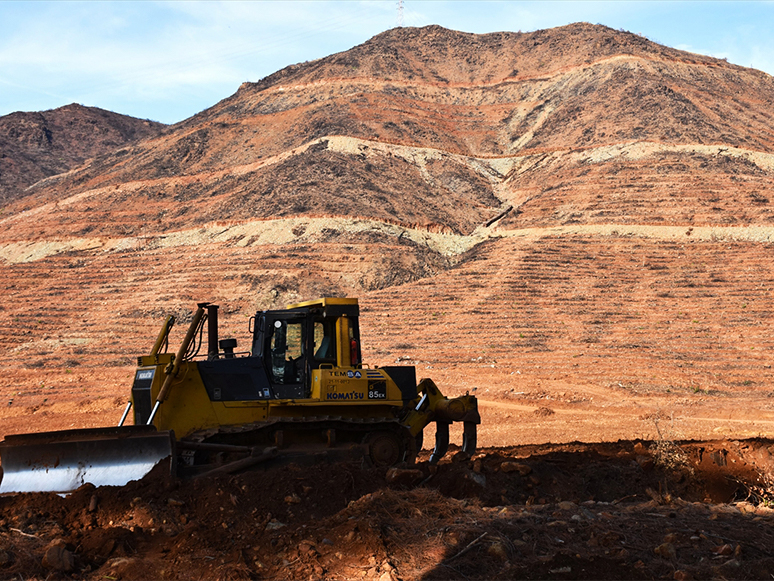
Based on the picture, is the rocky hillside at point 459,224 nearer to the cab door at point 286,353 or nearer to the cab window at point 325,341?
the cab window at point 325,341

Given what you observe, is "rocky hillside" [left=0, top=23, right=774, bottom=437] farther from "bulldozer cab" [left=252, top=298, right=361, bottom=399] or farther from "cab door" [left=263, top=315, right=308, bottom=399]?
"cab door" [left=263, top=315, right=308, bottom=399]

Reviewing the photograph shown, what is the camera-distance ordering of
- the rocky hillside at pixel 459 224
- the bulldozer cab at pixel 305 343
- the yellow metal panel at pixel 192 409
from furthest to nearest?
the rocky hillside at pixel 459 224 → the bulldozer cab at pixel 305 343 → the yellow metal panel at pixel 192 409

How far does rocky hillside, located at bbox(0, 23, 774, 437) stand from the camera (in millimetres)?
23641

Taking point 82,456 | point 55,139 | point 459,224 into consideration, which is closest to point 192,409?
point 82,456

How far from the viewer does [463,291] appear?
1116 inches

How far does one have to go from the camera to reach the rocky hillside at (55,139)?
68.9 m

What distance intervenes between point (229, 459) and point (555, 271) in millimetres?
23843

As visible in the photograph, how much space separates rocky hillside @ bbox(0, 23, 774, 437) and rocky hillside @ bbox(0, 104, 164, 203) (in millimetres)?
18502

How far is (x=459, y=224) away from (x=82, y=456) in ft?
110

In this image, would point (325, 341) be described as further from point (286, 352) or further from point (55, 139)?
point (55, 139)

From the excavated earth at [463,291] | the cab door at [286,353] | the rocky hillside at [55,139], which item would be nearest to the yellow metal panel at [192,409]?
the cab door at [286,353]

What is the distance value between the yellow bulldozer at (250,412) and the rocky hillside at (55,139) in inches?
2508

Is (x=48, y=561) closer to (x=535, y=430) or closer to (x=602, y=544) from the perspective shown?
(x=602, y=544)

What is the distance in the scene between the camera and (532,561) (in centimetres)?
513
